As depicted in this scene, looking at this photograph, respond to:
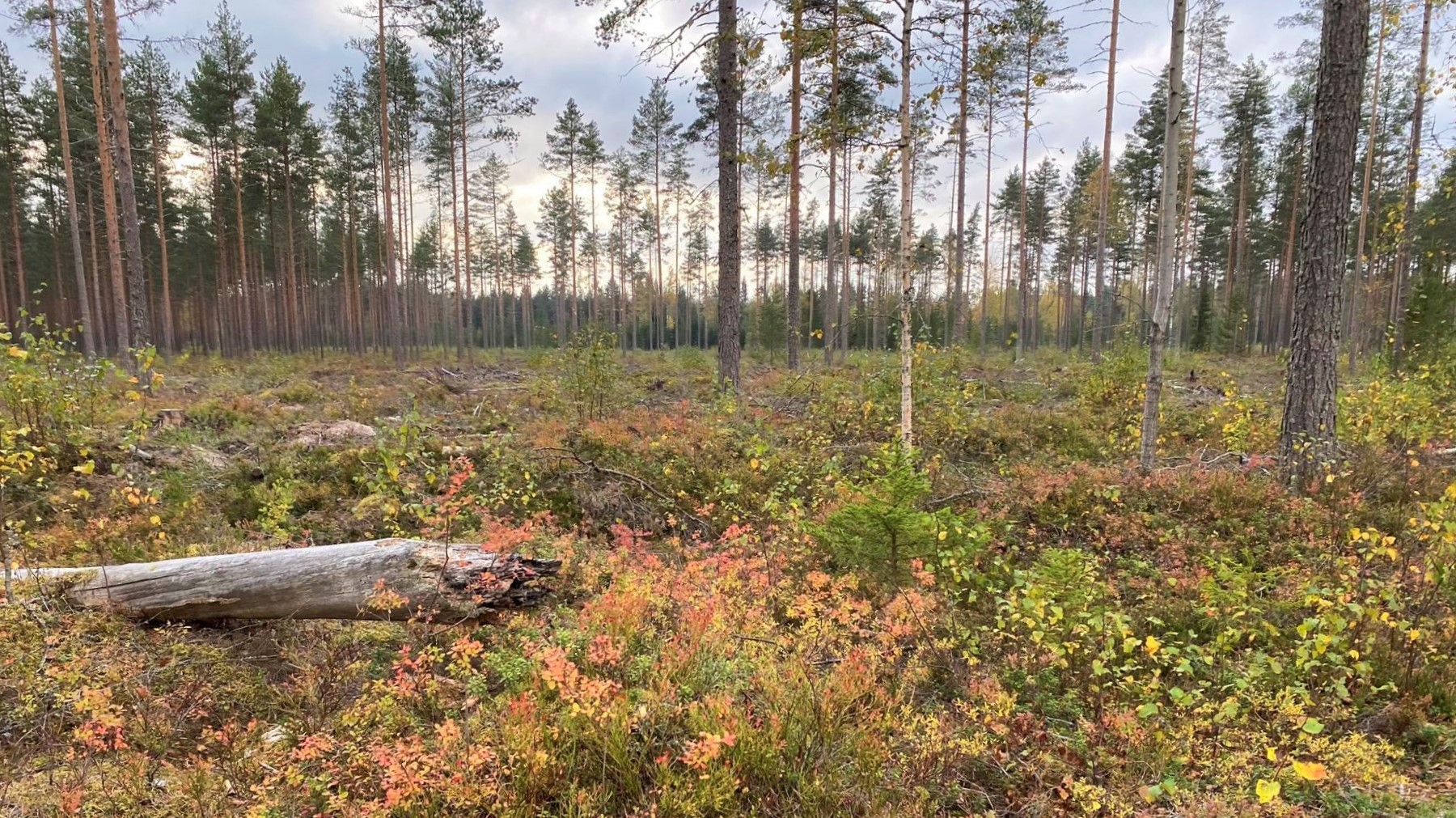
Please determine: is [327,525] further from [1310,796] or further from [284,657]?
[1310,796]

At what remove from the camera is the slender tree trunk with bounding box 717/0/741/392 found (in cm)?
941

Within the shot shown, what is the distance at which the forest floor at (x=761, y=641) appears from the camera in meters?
2.58

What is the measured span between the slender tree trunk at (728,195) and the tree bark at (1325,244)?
6.71 metres

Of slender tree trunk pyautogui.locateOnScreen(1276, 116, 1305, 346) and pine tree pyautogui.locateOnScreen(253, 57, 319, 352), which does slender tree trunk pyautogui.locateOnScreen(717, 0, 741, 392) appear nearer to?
pine tree pyautogui.locateOnScreen(253, 57, 319, 352)

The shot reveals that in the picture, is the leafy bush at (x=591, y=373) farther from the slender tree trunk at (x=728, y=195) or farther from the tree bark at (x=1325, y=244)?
the tree bark at (x=1325, y=244)

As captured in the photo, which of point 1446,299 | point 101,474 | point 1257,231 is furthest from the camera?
point 1257,231

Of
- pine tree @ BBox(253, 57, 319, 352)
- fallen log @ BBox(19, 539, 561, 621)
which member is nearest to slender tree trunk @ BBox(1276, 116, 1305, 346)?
fallen log @ BBox(19, 539, 561, 621)

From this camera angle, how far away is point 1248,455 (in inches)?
282

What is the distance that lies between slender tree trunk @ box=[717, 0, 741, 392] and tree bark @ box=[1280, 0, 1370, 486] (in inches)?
264

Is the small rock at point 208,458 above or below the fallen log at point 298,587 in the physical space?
above

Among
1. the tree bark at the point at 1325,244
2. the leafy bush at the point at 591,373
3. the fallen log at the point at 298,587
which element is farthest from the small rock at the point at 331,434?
the tree bark at the point at 1325,244

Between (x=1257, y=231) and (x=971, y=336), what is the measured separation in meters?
15.0

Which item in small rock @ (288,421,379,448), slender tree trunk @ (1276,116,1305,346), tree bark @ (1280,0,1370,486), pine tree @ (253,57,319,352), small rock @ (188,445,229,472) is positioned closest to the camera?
tree bark @ (1280,0,1370,486)

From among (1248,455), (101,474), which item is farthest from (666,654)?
(1248,455)
